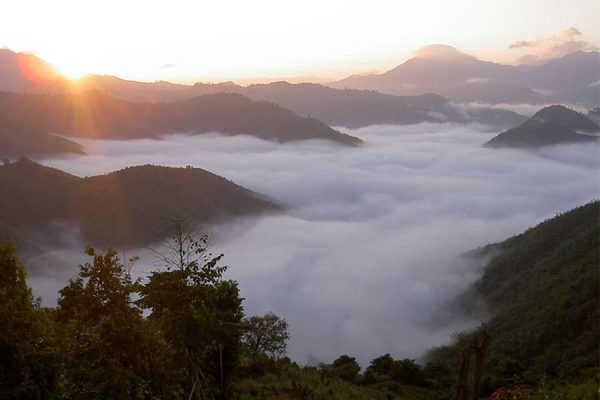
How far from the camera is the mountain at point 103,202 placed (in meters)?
129

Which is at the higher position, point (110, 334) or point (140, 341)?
point (110, 334)

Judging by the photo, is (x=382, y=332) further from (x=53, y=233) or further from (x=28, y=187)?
(x=28, y=187)

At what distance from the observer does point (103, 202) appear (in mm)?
136250

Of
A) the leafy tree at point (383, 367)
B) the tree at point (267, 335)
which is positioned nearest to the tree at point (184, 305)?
the leafy tree at point (383, 367)

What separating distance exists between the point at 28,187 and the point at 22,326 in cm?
14109

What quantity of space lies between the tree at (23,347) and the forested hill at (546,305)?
906 inches

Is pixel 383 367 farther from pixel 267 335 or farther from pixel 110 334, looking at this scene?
pixel 110 334

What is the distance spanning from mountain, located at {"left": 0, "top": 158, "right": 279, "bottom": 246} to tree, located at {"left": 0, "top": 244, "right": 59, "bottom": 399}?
376 ft

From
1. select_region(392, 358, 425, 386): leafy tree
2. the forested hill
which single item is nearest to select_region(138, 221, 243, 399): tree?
the forested hill

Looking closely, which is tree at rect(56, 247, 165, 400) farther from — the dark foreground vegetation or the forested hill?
the forested hill

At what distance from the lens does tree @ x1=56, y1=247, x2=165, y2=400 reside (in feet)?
35.1

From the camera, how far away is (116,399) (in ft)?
35.1

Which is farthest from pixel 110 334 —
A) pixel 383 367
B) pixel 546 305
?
pixel 546 305

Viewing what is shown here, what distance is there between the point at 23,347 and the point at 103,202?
13612cm
